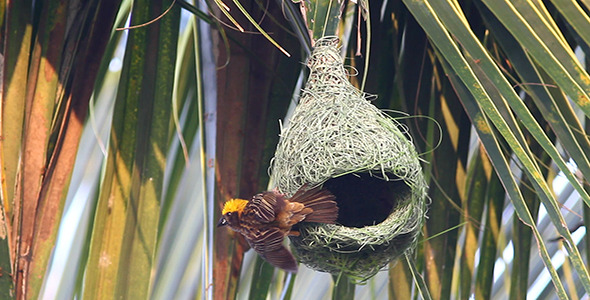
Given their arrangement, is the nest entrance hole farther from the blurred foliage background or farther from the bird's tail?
the bird's tail

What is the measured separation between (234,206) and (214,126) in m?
0.20

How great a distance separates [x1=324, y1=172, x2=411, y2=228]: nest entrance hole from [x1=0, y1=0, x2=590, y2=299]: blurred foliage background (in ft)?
0.51

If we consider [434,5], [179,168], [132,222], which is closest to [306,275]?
[179,168]

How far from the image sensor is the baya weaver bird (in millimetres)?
1717

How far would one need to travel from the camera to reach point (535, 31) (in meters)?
1.44

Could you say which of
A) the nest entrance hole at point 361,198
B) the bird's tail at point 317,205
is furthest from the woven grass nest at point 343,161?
the nest entrance hole at point 361,198

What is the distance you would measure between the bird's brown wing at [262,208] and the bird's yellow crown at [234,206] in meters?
0.03

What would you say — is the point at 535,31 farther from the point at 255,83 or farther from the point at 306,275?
the point at 306,275

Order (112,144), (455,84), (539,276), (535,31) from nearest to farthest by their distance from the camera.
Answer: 1. (535,31)
2. (455,84)
3. (112,144)
4. (539,276)

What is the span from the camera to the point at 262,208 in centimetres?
174

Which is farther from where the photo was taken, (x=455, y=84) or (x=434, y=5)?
(x=455, y=84)

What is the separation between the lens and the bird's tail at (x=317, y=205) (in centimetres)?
175

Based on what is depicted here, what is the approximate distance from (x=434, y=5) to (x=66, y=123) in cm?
97

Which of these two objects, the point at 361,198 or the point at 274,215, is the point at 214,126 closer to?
the point at 274,215
